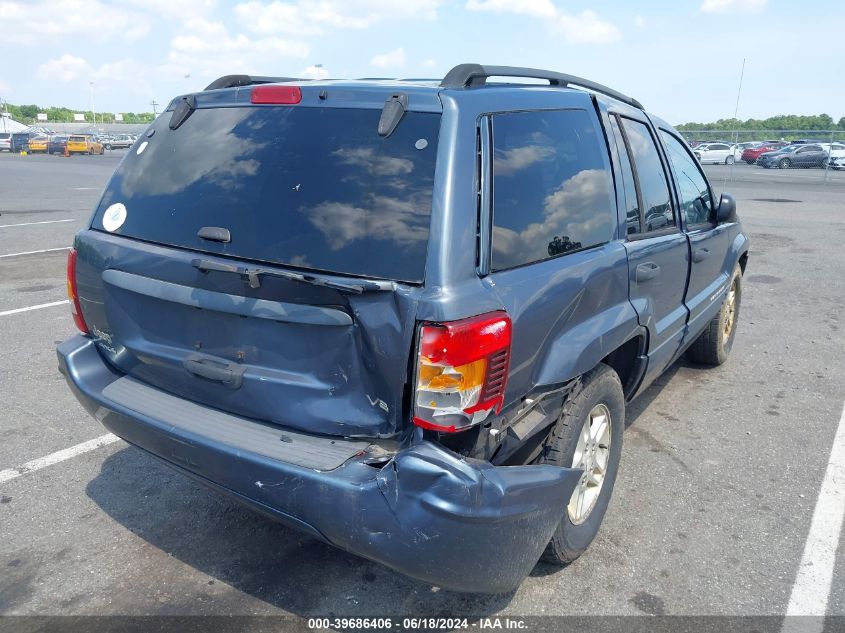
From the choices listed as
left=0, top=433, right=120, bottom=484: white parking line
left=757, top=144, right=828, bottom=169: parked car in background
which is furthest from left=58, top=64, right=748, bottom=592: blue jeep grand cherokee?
left=757, top=144, right=828, bottom=169: parked car in background

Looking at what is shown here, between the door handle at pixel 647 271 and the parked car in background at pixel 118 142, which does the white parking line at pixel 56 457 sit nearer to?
the door handle at pixel 647 271

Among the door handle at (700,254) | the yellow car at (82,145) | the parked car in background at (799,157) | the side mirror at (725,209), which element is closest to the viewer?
the door handle at (700,254)

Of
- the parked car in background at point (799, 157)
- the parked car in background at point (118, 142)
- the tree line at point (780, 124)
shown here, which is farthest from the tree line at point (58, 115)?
Result: the parked car in background at point (799, 157)

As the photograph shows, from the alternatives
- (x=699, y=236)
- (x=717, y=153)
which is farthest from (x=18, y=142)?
(x=699, y=236)

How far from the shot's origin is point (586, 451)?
3021 mm

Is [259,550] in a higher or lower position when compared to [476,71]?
lower

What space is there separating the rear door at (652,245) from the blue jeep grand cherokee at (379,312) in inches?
6.4

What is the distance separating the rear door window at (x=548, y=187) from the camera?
2521 mm

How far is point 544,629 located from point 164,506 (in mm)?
1890

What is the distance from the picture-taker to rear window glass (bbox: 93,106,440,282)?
2.33 meters

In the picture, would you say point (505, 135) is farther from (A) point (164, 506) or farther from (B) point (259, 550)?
(A) point (164, 506)

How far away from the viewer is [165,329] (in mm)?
2721

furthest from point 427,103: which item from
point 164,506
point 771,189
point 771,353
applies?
point 771,189

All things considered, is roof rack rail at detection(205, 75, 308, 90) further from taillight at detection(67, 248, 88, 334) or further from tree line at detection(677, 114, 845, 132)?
tree line at detection(677, 114, 845, 132)
